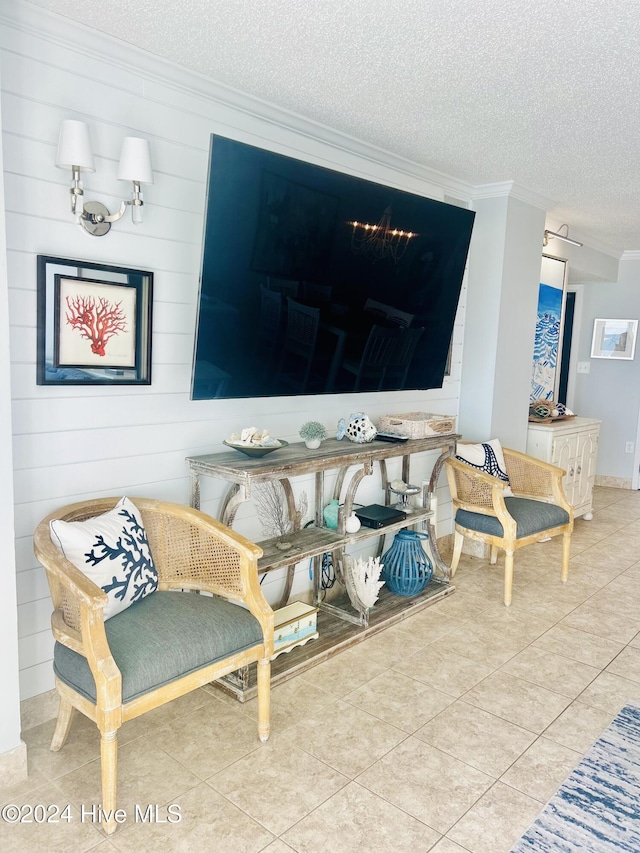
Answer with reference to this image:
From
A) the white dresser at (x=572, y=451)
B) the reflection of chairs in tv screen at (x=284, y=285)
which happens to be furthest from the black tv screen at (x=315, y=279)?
the white dresser at (x=572, y=451)

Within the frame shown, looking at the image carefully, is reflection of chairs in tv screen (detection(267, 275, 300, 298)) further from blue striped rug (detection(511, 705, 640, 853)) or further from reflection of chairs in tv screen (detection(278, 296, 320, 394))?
blue striped rug (detection(511, 705, 640, 853))

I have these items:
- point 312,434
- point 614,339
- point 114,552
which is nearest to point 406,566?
point 312,434

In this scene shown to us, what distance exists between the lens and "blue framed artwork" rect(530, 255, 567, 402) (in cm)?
533

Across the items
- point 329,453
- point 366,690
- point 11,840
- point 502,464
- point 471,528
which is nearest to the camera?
point 11,840

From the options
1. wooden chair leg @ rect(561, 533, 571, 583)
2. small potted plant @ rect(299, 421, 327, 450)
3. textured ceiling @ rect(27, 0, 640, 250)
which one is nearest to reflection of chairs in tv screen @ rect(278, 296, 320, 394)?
small potted plant @ rect(299, 421, 327, 450)

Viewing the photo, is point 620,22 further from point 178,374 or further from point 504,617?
point 504,617

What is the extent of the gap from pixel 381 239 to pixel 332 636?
1898 mm

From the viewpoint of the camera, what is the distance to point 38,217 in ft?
7.10

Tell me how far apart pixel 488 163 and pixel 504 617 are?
248 cm

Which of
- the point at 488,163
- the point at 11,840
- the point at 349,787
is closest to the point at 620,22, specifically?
the point at 488,163

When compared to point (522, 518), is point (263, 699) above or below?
below

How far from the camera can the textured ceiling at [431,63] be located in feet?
6.61

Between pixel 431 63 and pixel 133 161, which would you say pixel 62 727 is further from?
pixel 431 63

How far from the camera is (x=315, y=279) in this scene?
2.84 meters
